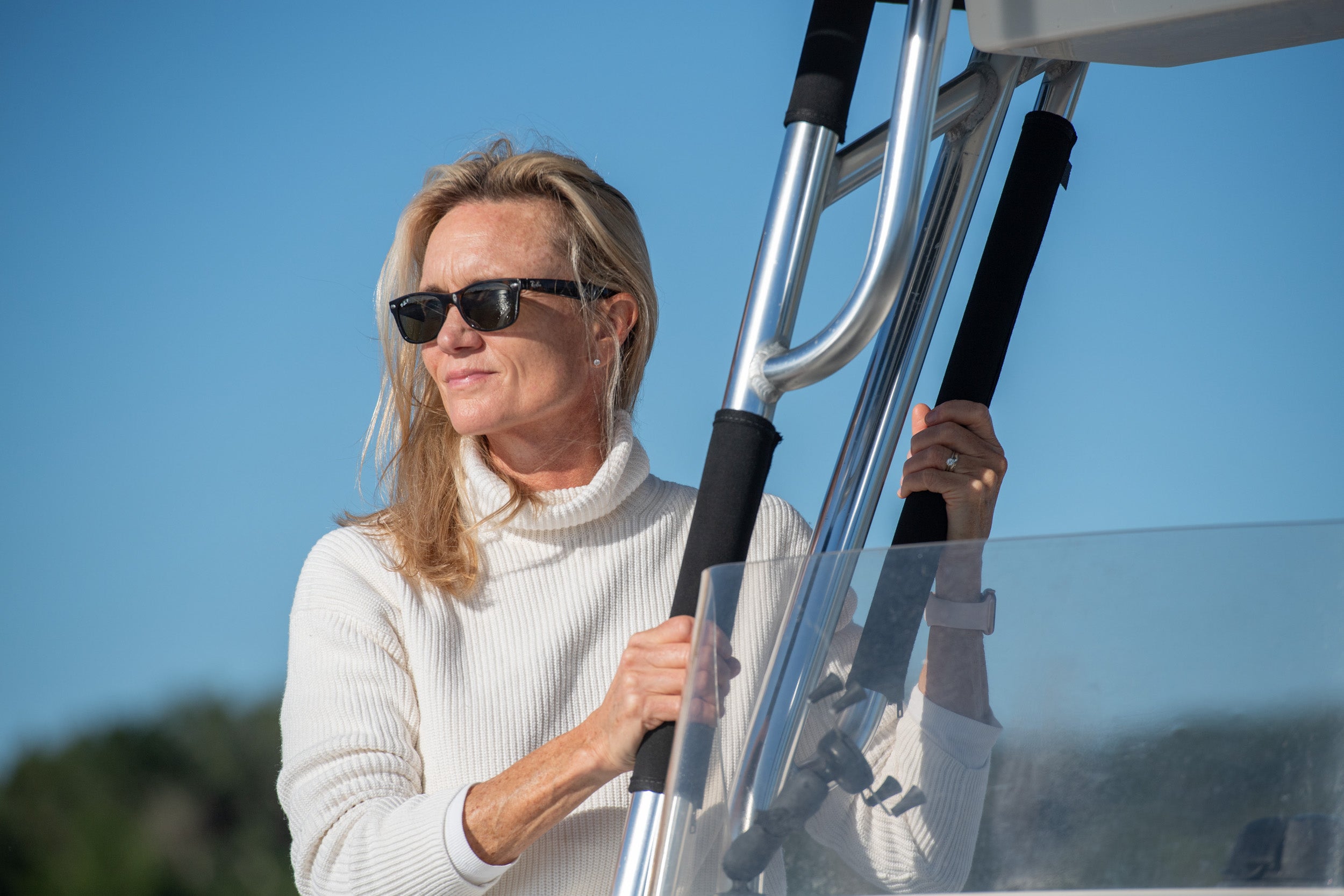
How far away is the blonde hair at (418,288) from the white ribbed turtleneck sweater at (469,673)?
65 mm

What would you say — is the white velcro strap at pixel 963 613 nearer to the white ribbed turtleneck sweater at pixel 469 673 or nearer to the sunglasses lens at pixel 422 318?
the white ribbed turtleneck sweater at pixel 469 673

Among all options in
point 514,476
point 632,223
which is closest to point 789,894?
point 514,476

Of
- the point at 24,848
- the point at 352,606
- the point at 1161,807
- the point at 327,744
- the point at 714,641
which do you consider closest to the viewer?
the point at 1161,807

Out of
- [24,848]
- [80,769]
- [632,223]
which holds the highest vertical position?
[632,223]

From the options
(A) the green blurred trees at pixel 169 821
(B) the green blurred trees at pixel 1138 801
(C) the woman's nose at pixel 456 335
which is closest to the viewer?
(B) the green blurred trees at pixel 1138 801

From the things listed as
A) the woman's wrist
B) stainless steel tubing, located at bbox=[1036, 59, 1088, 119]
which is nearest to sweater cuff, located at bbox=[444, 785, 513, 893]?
the woman's wrist

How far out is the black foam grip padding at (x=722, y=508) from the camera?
91 centimetres

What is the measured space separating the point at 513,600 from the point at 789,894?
3.87ft

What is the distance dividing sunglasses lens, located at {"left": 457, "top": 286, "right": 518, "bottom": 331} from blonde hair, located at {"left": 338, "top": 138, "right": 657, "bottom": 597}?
0.52ft

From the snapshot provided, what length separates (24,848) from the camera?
22250mm

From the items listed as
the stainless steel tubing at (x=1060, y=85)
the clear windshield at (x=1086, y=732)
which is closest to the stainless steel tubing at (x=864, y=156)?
the stainless steel tubing at (x=1060, y=85)

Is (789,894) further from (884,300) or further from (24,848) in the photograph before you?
(24,848)

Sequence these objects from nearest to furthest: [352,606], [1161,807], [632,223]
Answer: [1161,807] < [352,606] < [632,223]

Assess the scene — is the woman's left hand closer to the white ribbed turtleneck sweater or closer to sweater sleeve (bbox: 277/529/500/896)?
the white ribbed turtleneck sweater
